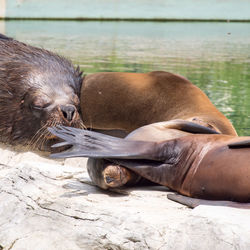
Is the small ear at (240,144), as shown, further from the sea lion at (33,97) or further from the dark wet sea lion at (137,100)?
the dark wet sea lion at (137,100)

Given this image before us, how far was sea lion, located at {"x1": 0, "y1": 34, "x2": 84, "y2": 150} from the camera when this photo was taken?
558 cm

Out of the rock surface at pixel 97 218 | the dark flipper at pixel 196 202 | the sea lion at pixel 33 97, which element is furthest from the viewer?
the sea lion at pixel 33 97

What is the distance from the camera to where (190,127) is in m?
4.20

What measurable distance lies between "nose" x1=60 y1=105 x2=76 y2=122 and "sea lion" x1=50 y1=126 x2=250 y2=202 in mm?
1447

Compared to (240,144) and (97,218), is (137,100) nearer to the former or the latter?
(240,144)

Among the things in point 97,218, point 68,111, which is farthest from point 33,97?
point 97,218

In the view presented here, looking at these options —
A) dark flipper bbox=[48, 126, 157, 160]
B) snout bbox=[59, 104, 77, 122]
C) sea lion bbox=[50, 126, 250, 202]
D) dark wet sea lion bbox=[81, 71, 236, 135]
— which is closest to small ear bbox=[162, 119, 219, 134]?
sea lion bbox=[50, 126, 250, 202]

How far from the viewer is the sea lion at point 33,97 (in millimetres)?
5580

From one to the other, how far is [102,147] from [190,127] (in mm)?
734

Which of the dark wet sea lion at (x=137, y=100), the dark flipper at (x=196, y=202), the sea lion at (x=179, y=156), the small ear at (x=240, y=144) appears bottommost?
the dark wet sea lion at (x=137, y=100)

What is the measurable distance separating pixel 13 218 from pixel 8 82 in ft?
8.72

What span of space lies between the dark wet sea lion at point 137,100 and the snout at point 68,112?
37.6 inches

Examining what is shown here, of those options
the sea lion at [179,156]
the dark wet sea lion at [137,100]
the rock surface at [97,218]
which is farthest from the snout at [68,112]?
the sea lion at [179,156]

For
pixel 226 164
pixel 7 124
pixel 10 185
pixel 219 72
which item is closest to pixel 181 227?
pixel 226 164
